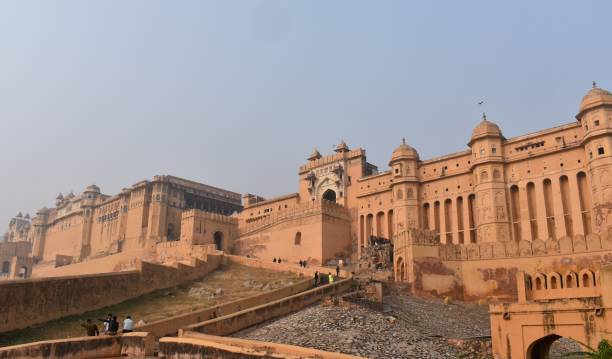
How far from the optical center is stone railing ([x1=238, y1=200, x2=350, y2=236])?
4389cm

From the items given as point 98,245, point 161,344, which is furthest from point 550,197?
point 98,245

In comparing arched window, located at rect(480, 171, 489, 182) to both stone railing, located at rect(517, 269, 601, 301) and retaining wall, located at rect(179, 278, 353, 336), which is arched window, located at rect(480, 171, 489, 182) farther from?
stone railing, located at rect(517, 269, 601, 301)

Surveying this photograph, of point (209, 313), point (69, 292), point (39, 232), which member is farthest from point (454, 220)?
point (39, 232)

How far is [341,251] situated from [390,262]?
10473 mm

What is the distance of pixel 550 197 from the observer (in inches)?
1379

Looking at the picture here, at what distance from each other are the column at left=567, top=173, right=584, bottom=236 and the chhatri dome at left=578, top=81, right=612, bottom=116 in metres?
3.97

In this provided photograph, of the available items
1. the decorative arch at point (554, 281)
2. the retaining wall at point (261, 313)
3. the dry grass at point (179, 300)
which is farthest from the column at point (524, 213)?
the decorative arch at point (554, 281)

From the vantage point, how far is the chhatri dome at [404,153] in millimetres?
41312

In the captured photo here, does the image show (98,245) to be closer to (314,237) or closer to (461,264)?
(314,237)

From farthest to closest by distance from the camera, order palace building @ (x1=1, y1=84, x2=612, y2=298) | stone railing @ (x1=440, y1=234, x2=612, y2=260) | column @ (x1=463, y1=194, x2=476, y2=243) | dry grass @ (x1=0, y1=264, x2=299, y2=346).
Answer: column @ (x1=463, y1=194, x2=476, y2=243) → palace building @ (x1=1, y1=84, x2=612, y2=298) → stone railing @ (x1=440, y1=234, x2=612, y2=260) → dry grass @ (x1=0, y1=264, x2=299, y2=346)

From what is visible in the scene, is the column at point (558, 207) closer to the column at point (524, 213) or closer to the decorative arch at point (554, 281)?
the column at point (524, 213)

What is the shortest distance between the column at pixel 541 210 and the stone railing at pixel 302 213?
1505 cm

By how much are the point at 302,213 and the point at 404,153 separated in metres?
9.13

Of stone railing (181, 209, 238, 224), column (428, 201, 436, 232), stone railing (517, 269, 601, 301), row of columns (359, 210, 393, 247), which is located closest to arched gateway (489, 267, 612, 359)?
stone railing (517, 269, 601, 301)
